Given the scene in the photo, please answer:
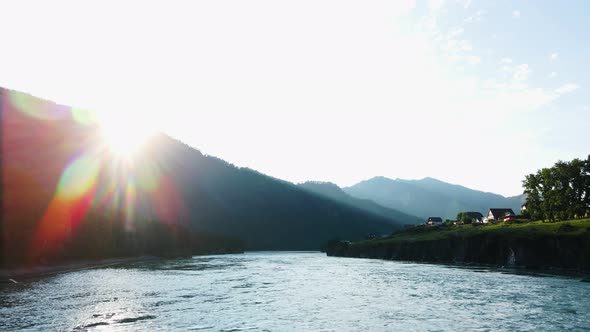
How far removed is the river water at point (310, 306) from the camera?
34.9m

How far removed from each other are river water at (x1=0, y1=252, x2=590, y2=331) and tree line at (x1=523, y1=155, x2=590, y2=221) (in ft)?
180

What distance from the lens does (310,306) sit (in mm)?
44875

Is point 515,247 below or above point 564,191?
below

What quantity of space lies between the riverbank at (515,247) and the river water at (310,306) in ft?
66.6

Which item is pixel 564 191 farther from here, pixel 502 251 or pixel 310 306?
pixel 310 306

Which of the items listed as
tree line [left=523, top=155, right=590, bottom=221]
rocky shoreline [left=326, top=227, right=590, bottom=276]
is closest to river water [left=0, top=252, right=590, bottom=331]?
rocky shoreline [left=326, top=227, right=590, bottom=276]

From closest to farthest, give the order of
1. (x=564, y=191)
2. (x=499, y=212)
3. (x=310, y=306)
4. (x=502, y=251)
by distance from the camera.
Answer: (x=310, y=306)
(x=502, y=251)
(x=564, y=191)
(x=499, y=212)

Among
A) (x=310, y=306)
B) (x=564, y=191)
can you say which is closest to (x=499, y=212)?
(x=564, y=191)

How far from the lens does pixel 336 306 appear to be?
44.9 meters

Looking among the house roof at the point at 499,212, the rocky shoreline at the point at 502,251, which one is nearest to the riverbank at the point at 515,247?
the rocky shoreline at the point at 502,251

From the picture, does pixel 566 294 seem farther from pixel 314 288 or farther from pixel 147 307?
pixel 147 307

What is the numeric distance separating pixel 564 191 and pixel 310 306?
320 feet

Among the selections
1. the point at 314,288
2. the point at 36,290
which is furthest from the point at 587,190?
the point at 36,290

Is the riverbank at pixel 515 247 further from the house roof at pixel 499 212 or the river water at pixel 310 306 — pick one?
the house roof at pixel 499 212
